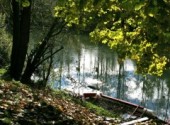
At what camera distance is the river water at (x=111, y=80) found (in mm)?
37406

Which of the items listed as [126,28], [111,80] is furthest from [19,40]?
[111,80]

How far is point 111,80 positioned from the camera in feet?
160

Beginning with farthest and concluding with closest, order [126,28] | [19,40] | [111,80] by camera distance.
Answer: [111,80] < [19,40] < [126,28]

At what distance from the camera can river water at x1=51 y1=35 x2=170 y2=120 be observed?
37.4 metres

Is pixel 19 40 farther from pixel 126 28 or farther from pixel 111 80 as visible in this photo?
pixel 111 80

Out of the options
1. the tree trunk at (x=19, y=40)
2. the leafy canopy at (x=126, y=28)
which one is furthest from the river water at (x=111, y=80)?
the leafy canopy at (x=126, y=28)

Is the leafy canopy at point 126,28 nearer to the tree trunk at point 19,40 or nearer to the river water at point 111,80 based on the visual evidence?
the tree trunk at point 19,40

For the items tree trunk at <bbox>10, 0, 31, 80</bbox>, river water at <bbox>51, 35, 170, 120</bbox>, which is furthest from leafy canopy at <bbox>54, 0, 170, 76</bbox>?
river water at <bbox>51, 35, 170, 120</bbox>

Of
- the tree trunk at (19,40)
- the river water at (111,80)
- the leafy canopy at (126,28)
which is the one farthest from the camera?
the river water at (111,80)

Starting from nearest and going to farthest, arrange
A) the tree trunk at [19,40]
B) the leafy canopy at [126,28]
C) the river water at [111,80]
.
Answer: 1. the leafy canopy at [126,28]
2. the tree trunk at [19,40]
3. the river water at [111,80]

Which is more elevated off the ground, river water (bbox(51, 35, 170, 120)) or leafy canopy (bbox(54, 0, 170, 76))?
leafy canopy (bbox(54, 0, 170, 76))

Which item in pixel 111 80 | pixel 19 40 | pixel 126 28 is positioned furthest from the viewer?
pixel 111 80

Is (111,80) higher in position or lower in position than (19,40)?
lower

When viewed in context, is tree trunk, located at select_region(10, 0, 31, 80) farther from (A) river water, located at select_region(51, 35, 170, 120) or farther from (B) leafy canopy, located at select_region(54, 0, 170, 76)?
(A) river water, located at select_region(51, 35, 170, 120)
